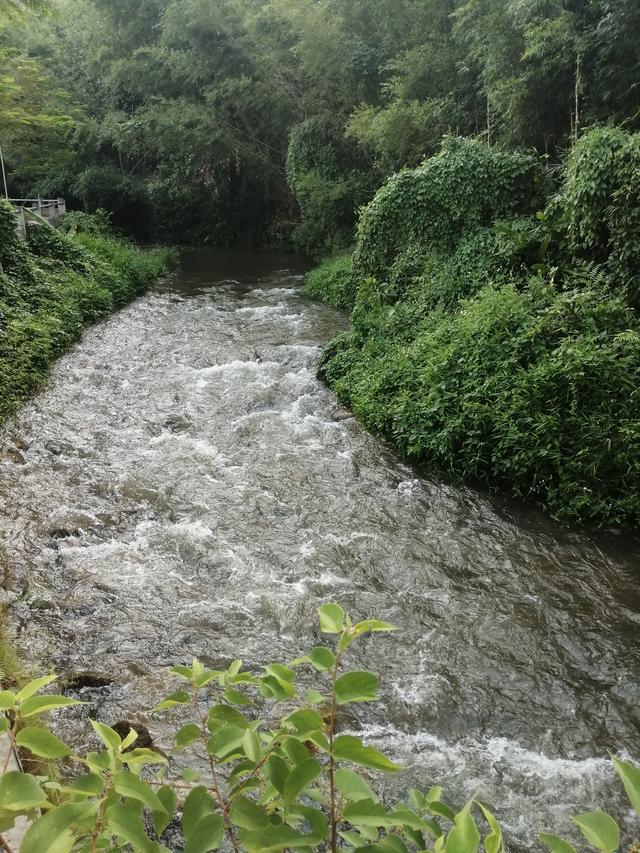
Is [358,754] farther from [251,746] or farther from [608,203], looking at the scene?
[608,203]

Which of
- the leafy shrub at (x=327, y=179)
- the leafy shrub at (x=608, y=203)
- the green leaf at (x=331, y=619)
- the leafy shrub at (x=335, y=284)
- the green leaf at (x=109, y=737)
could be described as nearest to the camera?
the green leaf at (x=109, y=737)

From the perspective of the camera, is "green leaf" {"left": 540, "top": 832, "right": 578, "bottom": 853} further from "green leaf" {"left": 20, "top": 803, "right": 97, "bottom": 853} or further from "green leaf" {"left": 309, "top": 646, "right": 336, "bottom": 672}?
"green leaf" {"left": 20, "top": 803, "right": 97, "bottom": 853}

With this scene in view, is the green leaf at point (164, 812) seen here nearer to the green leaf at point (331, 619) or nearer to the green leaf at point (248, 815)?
the green leaf at point (248, 815)

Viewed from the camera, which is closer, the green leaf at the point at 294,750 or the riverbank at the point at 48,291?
the green leaf at the point at 294,750

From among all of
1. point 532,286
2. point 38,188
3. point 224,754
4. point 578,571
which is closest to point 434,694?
point 578,571

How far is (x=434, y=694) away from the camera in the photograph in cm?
434

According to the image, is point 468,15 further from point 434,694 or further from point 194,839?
point 194,839

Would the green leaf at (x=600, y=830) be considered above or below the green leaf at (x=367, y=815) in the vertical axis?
above

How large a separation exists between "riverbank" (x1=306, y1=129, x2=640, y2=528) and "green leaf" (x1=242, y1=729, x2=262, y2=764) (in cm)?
541

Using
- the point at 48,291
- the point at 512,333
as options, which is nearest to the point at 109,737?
the point at 512,333

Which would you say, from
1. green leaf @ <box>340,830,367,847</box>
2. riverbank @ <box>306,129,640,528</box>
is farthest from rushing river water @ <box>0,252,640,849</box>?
green leaf @ <box>340,830,367,847</box>

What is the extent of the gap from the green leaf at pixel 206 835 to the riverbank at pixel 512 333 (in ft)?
18.4

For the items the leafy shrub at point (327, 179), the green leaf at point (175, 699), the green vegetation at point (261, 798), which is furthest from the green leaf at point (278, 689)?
the leafy shrub at point (327, 179)

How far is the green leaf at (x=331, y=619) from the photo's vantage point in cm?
158
